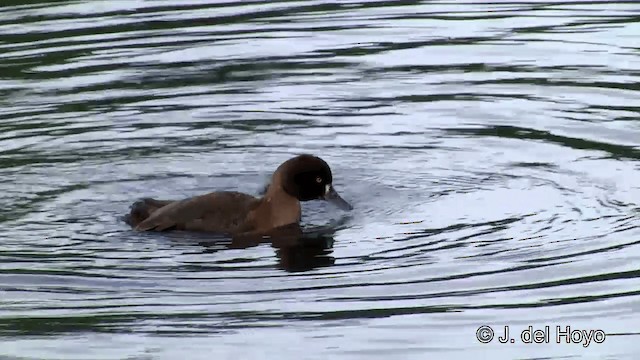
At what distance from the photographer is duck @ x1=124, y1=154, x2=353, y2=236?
11781 millimetres

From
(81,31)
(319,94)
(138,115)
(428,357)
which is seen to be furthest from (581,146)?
(81,31)

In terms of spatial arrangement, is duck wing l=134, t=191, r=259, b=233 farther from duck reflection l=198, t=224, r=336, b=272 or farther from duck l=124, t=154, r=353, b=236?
duck reflection l=198, t=224, r=336, b=272

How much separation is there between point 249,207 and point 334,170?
155 centimetres

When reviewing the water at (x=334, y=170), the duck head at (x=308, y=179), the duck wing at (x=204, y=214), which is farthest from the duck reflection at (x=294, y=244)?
the duck head at (x=308, y=179)

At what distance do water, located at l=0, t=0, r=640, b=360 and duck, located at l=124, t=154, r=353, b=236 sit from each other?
0.65ft

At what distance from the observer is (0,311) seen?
32.8 feet

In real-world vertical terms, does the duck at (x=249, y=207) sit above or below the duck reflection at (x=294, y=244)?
above

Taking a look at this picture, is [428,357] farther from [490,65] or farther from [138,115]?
[490,65]

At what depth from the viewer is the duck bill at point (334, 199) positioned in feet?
39.7

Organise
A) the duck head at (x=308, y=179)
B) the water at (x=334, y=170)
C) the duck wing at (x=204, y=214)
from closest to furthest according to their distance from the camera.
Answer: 1. the water at (x=334, y=170)
2. the duck wing at (x=204, y=214)
3. the duck head at (x=308, y=179)

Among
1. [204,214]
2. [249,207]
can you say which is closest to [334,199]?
[249,207]

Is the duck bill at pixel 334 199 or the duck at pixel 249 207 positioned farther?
the duck bill at pixel 334 199

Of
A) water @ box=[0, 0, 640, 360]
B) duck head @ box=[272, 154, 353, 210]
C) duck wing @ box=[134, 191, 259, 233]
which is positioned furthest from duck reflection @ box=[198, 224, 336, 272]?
duck head @ box=[272, 154, 353, 210]

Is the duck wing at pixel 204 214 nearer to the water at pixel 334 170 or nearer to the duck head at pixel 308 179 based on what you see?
the water at pixel 334 170
